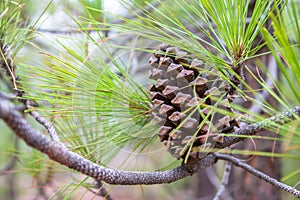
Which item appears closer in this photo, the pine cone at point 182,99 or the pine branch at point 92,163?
the pine branch at point 92,163

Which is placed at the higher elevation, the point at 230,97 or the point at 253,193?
the point at 230,97

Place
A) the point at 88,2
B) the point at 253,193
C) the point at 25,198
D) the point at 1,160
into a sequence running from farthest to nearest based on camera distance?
1. the point at 25,198
2. the point at 1,160
3. the point at 253,193
4. the point at 88,2

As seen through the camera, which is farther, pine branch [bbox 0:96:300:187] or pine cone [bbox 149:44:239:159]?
pine cone [bbox 149:44:239:159]

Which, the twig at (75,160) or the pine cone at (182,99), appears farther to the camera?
the pine cone at (182,99)

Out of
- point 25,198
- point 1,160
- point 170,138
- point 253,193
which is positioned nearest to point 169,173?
point 170,138

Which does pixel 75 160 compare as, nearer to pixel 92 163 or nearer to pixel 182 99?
pixel 92 163

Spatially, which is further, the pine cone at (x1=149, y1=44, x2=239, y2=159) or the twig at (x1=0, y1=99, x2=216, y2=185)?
the pine cone at (x1=149, y1=44, x2=239, y2=159)

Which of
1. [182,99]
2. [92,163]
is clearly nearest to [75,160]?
[92,163]

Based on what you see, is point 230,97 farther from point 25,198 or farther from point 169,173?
point 25,198
